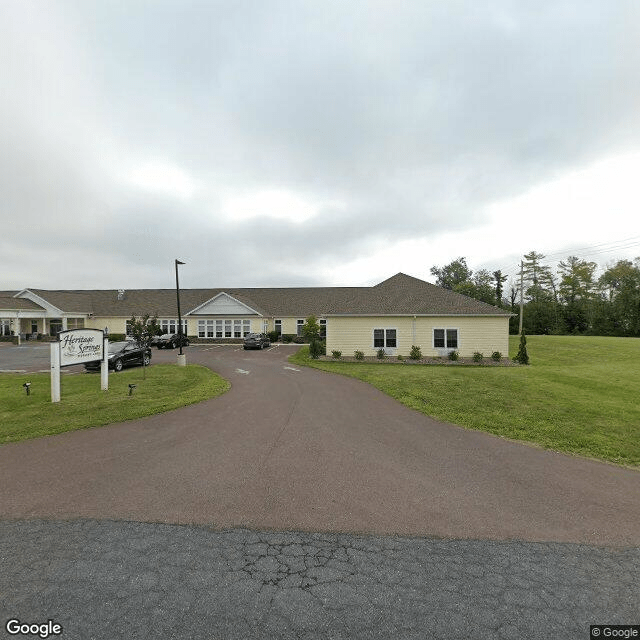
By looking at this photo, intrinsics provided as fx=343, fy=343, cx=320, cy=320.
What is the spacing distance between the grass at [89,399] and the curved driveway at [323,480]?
3.40 feet

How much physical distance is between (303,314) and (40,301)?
114 ft

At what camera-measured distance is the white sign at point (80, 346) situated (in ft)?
42.0

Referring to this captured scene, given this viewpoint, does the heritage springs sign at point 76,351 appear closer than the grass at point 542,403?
No

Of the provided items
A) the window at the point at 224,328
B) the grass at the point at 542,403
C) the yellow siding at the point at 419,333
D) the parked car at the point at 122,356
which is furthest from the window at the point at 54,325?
the grass at the point at 542,403

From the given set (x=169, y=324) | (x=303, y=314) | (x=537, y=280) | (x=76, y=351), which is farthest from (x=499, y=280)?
(x=76, y=351)

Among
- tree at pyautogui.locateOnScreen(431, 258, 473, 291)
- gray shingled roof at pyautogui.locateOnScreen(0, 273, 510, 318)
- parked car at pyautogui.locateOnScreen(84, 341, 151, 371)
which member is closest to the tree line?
tree at pyautogui.locateOnScreen(431, 258, 473, 291)

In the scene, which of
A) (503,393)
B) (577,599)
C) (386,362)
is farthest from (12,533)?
(386,362)

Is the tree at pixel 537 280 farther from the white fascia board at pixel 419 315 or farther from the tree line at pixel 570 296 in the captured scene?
the white fascia board at pixel 419 315

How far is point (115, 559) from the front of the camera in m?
3.94

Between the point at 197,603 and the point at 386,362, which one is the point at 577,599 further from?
the point at 386,362

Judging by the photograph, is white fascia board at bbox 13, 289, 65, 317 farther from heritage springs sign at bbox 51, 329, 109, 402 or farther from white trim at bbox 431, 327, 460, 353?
white trim at bbox 431, 327, 460, 353

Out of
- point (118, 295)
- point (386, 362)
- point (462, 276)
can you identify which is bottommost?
point (386, 362)

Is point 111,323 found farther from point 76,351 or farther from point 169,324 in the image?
point 76,351

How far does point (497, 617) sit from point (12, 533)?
226 inches
